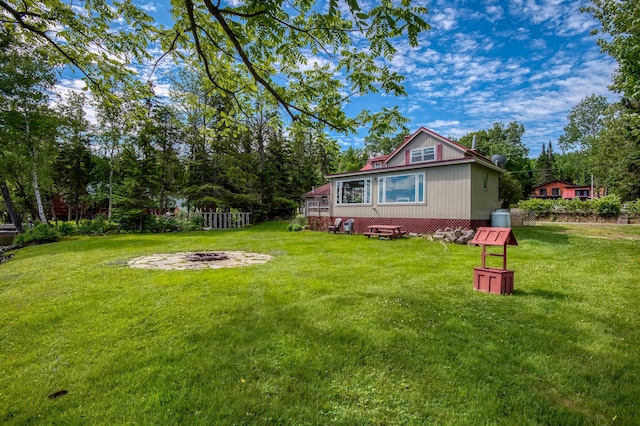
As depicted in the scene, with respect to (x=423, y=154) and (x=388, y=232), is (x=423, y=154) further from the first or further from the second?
(x=388, y=232)

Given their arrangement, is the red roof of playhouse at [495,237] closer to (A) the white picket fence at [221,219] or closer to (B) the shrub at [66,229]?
(A) the white picket fence at [221,219]

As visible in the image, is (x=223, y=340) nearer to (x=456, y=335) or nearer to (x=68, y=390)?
(x=68, y=390)

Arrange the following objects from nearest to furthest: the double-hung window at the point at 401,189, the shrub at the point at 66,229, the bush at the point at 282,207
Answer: the double-hung window at the point at 401,189 → the shrub at the point at 66,229 → the bush at the point at 282,207

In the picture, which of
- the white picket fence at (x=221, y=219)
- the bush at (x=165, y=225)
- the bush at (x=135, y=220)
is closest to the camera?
the bush at (x=135, y=220)

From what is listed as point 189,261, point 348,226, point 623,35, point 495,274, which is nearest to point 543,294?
point 495,274

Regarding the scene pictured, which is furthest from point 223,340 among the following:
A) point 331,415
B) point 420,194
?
point 420,194

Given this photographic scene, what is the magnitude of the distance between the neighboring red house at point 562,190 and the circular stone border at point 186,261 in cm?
5169

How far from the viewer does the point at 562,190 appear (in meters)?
46.5

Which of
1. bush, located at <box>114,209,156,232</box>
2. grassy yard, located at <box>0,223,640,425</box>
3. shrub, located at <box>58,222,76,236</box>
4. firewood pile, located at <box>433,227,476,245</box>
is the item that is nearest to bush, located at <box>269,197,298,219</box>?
bush, located at <box>114,209,156,232</box>

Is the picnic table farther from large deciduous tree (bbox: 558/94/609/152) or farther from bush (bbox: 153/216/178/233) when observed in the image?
large deciduous tree (bbox: 558/94/609/152)

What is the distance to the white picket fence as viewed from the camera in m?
20.8

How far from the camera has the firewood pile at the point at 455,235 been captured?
11289 mm

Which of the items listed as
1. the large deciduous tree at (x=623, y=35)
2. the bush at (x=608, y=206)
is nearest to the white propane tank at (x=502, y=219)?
the large deciduous tree at (x=623, y=35)

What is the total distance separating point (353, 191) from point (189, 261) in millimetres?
10449
